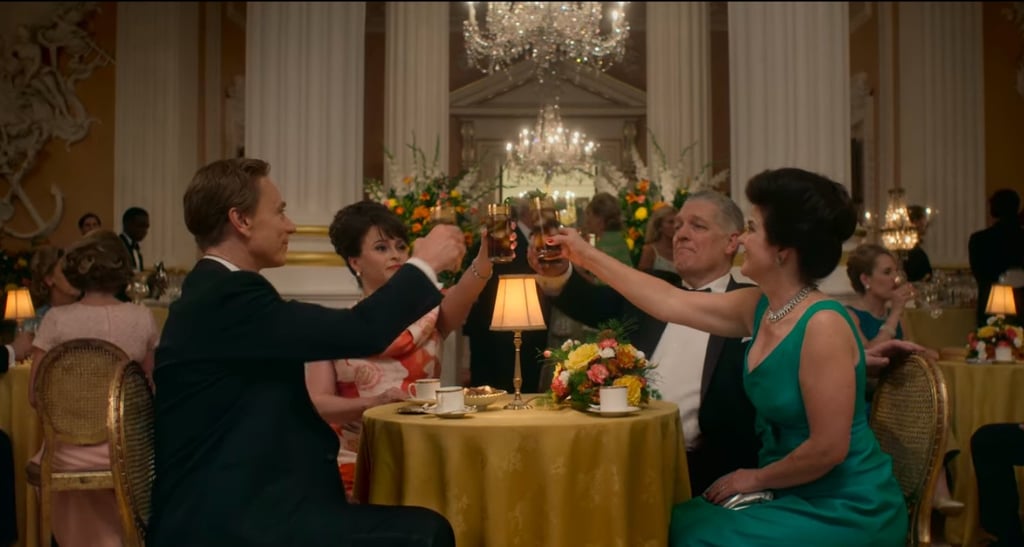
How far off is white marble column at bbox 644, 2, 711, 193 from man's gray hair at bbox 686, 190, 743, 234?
661 cm

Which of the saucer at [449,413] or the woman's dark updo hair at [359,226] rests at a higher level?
the woman's dark updo hair at [359,226]

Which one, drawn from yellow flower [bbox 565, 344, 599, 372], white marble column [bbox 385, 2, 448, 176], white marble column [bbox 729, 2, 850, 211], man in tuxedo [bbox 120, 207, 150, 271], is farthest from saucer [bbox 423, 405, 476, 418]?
white marble column [bbox 385, 2, 448, 176]

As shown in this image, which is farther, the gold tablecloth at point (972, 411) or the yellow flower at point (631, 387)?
the gold tablecloth at point (972, 411)

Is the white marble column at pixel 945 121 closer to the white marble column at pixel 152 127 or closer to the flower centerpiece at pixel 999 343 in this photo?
the flower centerpiece at pixel 999 343

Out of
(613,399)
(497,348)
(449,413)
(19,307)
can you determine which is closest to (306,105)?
(19,307)

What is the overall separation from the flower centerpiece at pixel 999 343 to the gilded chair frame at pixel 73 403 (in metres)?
3.94

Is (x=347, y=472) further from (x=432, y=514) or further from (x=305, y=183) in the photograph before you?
(x=305, y=183)

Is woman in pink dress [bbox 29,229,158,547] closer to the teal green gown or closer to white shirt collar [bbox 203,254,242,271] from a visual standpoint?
white shirt collar [bbox 203,254,242,271]

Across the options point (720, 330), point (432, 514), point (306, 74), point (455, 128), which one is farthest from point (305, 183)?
point (455, 128)

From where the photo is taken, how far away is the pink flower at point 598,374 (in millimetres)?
2828

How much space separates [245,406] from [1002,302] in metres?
4.59

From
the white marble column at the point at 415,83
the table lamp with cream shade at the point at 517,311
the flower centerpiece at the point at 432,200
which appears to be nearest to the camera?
the table lamp with cream shade at the point at 517,311

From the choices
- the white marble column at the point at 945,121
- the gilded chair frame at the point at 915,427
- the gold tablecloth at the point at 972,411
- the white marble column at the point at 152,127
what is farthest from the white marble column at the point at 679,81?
the gilded chair frame at the point at 915,427

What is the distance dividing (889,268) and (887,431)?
2246mm
